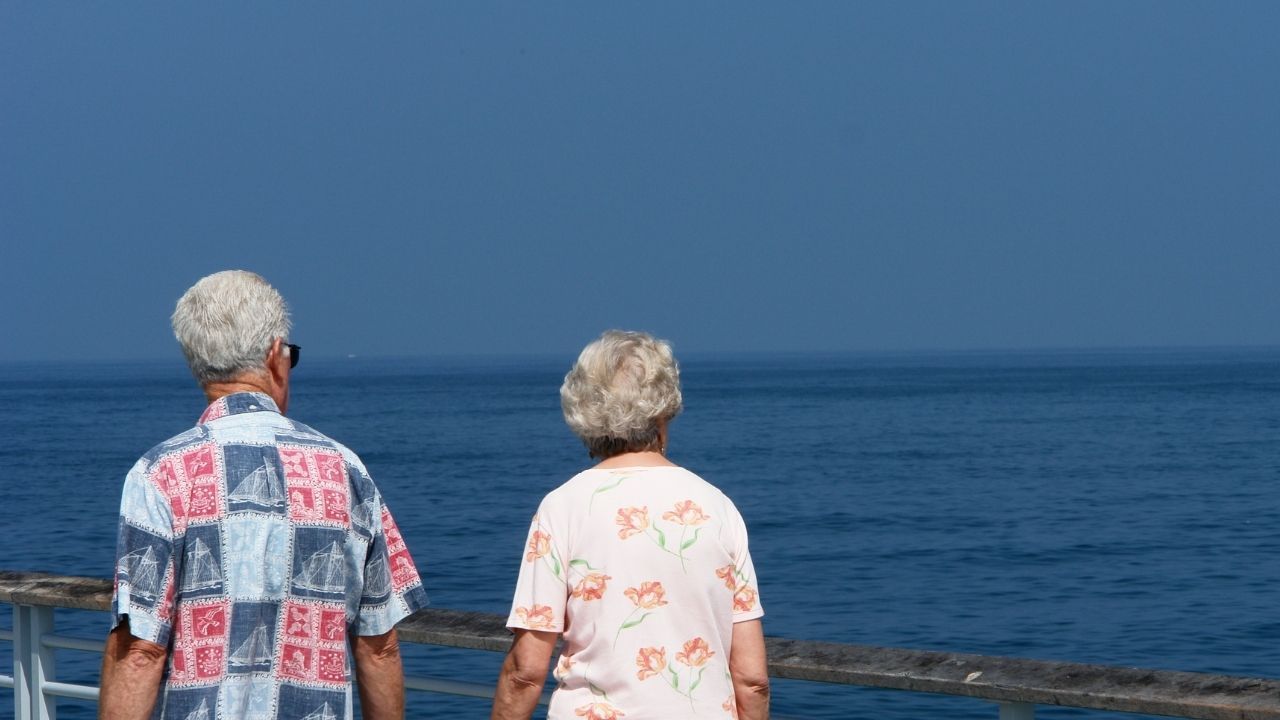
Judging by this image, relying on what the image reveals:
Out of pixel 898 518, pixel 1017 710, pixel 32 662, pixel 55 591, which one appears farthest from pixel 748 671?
pixel 898 518

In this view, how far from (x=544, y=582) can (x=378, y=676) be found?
36 centimetres

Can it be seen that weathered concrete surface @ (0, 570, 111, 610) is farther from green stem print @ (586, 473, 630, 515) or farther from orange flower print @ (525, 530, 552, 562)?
green stem print @ (586, 473, 630, 515)

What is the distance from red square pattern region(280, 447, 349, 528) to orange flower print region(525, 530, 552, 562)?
1.02 feet

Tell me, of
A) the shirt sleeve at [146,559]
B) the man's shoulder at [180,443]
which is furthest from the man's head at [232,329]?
the shirt sleeve at [146,559]

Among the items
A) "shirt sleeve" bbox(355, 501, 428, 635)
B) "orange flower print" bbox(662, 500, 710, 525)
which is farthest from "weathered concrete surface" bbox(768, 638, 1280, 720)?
"shirt sleeve" bbox(355, 501, 428, 635)

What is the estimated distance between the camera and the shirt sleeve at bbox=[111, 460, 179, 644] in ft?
7.68

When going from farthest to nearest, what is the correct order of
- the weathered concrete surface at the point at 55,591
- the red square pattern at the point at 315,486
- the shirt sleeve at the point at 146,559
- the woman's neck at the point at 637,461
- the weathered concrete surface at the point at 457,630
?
the weathered concrete surface at the point at 55,591, the weathered concrete surface at the point at 457,630, the woman's neck at the point at 637,461, the red square pattern at the point at 315,486, the shirt sleeve at the point at 146,559

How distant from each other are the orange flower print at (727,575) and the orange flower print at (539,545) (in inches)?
11.2

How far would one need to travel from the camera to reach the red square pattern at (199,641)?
7.82 ft

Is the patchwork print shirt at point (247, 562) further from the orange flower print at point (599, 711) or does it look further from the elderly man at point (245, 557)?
the orange flower print at point (599, 711)

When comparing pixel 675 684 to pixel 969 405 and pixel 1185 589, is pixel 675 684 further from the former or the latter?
pixel 969 405

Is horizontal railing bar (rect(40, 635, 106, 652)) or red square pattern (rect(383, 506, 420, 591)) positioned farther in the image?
horizontal railing bar (rect(40, 635, 106, 652))

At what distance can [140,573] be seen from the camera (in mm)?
2342

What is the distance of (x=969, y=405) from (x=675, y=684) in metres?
77.6
